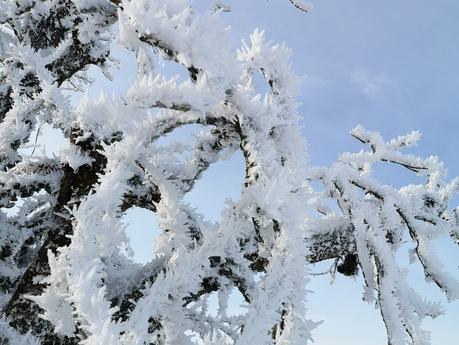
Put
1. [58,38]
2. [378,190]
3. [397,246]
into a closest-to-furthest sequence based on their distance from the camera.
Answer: [378,190], [397,246], [58,38]

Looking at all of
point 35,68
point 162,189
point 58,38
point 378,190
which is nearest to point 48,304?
point 162,189

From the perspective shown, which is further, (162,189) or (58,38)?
(58,38)

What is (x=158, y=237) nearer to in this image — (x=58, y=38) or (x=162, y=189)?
(x=162, y=189)

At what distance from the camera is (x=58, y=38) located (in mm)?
3963

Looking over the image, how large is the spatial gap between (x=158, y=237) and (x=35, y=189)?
902mm

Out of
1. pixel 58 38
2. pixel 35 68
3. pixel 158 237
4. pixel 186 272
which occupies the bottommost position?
pixel 186 272

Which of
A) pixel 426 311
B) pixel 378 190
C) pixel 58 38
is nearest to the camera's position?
pixel 426 311

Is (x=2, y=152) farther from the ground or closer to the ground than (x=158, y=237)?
farther from the ground

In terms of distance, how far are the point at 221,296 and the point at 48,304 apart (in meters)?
1.31

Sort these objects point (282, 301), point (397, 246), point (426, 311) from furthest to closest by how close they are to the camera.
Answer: point (397, 246), point (426, 311), point (282, 301)

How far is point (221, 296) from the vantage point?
246cm

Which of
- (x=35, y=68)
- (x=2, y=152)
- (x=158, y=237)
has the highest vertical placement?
(x=35, y=68)

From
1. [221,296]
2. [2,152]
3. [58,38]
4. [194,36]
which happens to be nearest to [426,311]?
[221,296]

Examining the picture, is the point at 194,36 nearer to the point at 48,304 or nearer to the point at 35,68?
the point at 48,304
